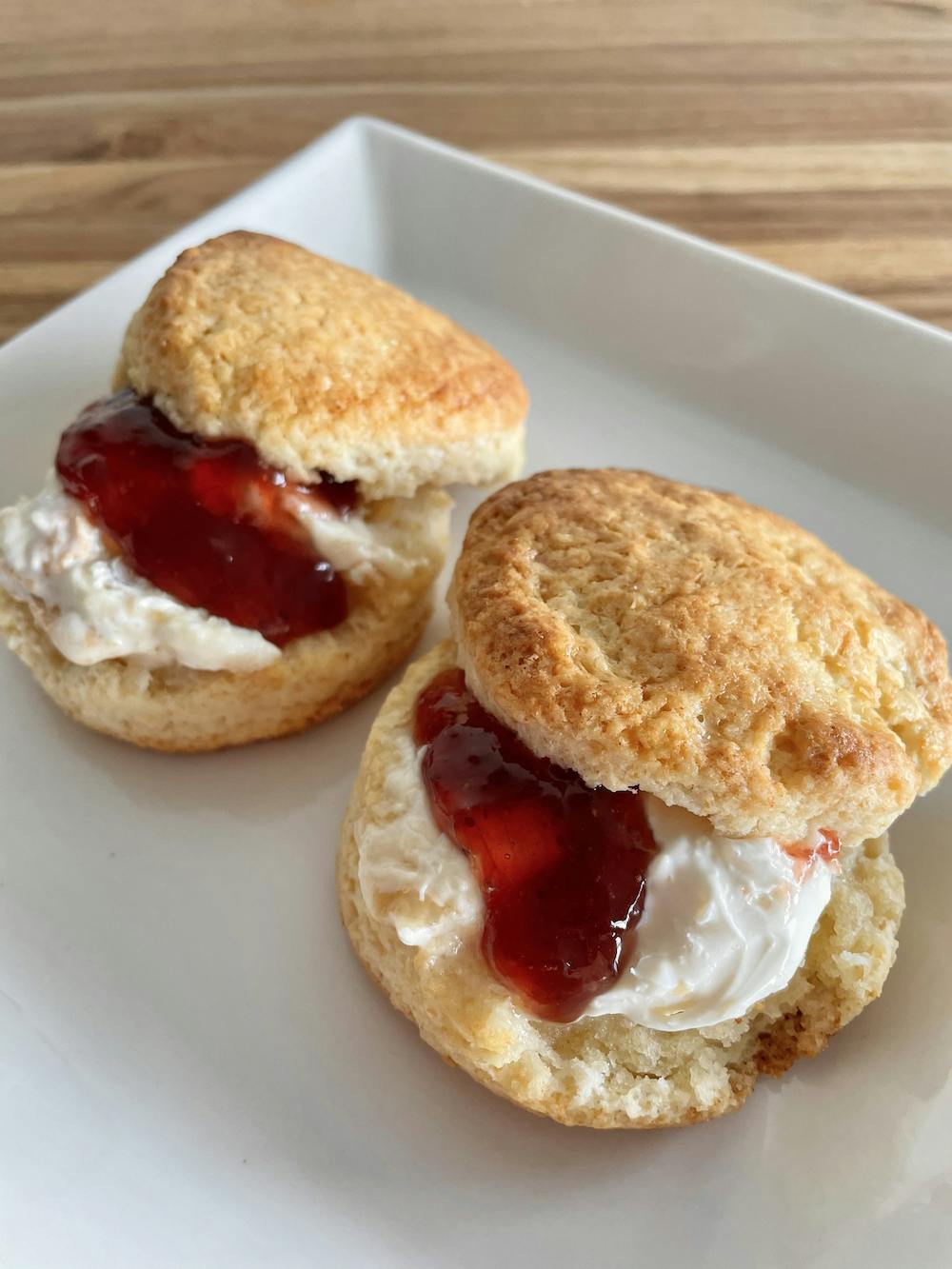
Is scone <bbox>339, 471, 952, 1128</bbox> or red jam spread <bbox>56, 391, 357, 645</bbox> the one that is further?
red jam spread <bbox>56, 391, 357, 645</bbox>

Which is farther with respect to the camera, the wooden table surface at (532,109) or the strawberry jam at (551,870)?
the wooden table surface at (532,109)

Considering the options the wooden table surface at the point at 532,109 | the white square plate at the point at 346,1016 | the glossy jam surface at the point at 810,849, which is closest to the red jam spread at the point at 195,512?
the white square plate at the point at 346,1016

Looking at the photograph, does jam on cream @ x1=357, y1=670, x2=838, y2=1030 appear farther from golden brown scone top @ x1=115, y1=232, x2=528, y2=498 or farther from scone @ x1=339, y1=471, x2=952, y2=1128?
golden brown scone top @ x1=115, y1=232, x2=528, y2=498

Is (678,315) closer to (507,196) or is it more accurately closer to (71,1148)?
(507,196)

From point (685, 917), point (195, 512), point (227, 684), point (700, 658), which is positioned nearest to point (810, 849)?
point (685, 917)

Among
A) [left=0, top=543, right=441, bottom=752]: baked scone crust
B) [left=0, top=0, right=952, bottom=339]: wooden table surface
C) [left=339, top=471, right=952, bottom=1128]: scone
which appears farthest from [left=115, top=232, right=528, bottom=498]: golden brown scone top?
[left=0, top=0, right=952, bottom=339]: wooden table surface

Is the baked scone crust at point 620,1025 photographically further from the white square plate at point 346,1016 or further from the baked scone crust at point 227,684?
the baked scone crust at point 227,684

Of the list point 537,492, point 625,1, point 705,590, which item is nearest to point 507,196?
point 537,492
